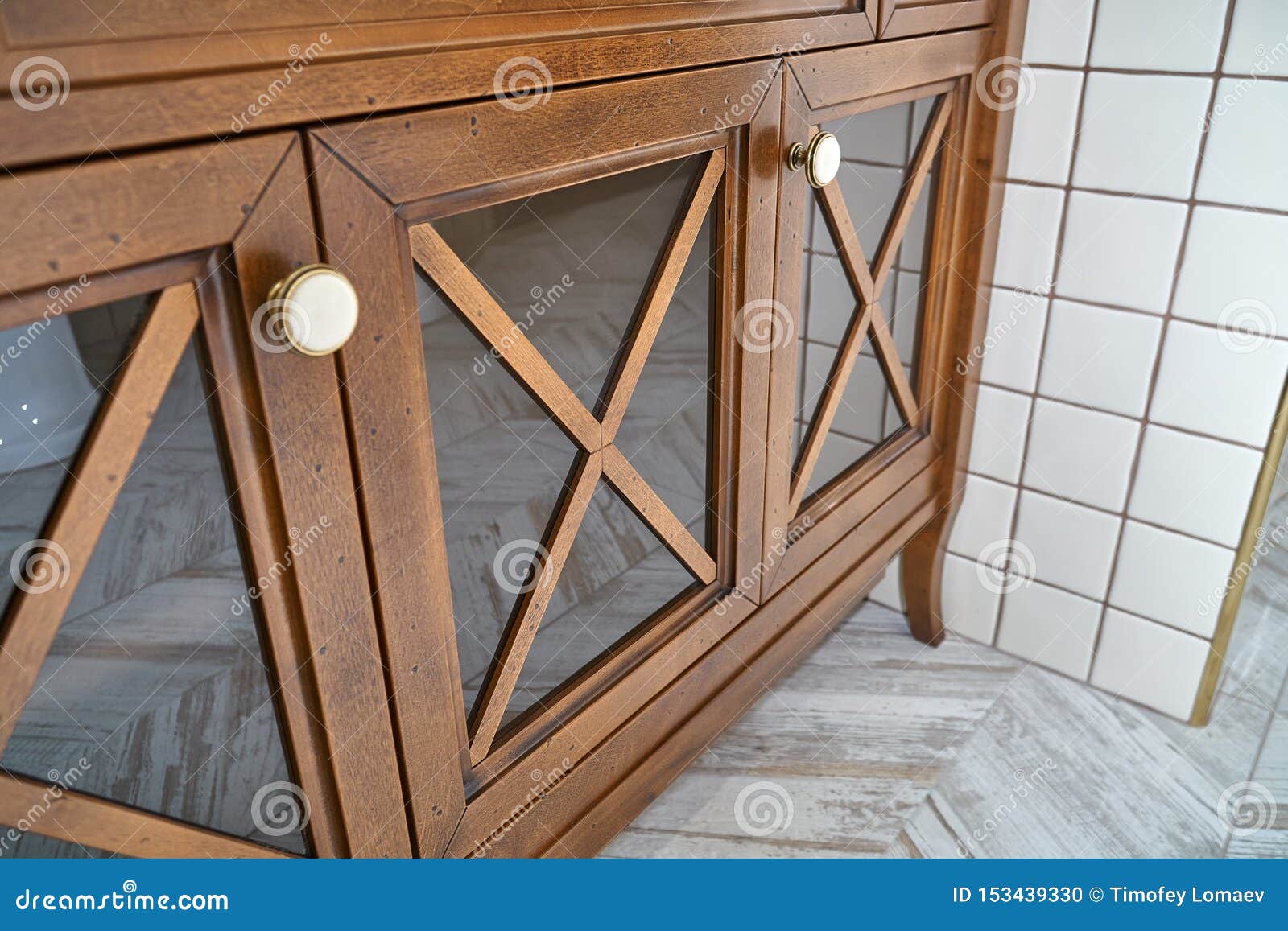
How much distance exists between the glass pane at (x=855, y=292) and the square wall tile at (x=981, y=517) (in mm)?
242

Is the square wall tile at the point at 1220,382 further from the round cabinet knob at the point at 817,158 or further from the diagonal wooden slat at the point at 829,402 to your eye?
the round cabinet knob at the point at 817,158

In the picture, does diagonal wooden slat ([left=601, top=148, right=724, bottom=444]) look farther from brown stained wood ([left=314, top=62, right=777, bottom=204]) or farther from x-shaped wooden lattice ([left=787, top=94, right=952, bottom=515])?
x-shaped wooden lattice ([left=787, top=94, right=952, bottom=515])

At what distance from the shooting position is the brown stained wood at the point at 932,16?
2.63 ft

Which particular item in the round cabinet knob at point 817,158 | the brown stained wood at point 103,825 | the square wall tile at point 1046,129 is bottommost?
the brown stained wood at point 103,825

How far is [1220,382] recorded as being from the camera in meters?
1.03

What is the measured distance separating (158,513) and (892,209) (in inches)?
29.1

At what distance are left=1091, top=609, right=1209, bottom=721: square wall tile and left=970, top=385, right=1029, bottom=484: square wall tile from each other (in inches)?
8.9

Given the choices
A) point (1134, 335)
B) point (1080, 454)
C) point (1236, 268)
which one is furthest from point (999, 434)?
point (1236, 268)

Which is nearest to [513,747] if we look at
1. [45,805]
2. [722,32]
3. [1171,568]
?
[45,805]

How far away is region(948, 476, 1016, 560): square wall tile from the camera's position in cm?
123

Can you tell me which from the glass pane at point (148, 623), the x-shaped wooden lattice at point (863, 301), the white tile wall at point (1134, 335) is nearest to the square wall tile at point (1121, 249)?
the white tile wall at point (1134, 335)

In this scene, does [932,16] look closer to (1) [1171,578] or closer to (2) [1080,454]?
(2) [1080,454]

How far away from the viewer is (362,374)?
0.49m

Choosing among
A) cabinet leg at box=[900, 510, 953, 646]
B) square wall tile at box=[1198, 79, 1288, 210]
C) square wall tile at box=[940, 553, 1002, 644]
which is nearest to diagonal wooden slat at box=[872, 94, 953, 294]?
square wall tile at box=[1198, 79, 1288, 210]
